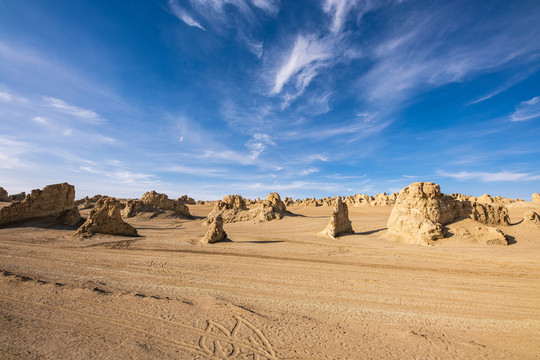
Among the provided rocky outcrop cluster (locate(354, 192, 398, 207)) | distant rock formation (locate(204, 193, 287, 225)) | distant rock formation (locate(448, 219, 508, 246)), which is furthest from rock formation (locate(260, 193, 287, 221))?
rocky outcrop cluster (locate(354, 192, 398, 207))

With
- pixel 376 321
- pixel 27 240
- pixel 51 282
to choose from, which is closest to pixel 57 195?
pixel 27 240

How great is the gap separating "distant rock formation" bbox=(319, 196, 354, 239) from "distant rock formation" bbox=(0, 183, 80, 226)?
1884 cm

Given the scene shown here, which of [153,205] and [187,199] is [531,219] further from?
[187,199]

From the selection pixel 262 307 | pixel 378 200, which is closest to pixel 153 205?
pixel 262 307

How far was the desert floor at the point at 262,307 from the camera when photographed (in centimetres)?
369

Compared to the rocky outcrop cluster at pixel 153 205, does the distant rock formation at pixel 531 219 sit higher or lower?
lower

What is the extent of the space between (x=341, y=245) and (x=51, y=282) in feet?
40.8

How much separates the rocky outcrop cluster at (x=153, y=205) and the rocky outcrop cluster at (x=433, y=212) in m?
28.0

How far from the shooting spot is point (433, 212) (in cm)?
1501

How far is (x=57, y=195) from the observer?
19.1 m

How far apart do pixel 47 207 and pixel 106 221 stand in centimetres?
717

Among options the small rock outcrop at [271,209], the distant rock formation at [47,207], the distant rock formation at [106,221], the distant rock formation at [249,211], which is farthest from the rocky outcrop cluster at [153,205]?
the distant rock formation at [106,221]

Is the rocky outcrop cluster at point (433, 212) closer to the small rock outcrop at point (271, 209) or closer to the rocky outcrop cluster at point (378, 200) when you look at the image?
the small rock outcrop at point (271, 209)

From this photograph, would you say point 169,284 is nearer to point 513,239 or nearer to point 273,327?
point 273,327
